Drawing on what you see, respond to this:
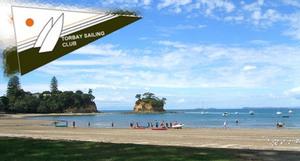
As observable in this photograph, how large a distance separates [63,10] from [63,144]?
31.5 ft

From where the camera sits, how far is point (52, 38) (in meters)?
5.39

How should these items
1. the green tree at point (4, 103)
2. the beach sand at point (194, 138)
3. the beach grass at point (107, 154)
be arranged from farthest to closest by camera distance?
1. the green tree at point (4, 103)
2. the beach sand at point (194, 138)
3. the beach grass at point (107, 154)

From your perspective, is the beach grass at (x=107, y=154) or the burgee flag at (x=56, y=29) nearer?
the burgee flag at (x=56, y=29)

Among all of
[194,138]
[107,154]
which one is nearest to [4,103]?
[194,138]

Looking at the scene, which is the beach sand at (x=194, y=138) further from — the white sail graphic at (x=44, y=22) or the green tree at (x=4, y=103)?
the green tree at (x=4, y=103)

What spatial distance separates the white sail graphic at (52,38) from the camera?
17.6 ft

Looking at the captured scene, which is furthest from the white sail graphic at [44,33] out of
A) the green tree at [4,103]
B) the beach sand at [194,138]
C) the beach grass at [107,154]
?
the green tree at [4,103]

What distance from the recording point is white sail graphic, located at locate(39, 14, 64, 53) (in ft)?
17.6

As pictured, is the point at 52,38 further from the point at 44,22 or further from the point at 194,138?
the point at 194,138

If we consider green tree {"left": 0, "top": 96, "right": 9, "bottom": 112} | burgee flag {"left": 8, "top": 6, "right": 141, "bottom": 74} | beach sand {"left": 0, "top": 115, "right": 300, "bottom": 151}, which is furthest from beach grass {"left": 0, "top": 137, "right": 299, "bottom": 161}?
green tree {"left": 0, "top": 96, "right": 9, "bottom": 112}

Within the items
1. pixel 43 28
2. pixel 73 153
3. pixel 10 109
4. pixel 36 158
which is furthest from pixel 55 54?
pixel 10 109

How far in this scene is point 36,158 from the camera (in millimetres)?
11516

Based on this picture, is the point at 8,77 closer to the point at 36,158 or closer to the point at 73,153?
the point at 36,158

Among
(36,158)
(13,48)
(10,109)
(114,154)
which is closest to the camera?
(13,48)
